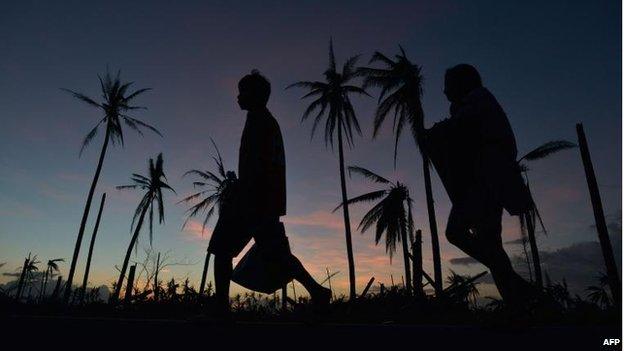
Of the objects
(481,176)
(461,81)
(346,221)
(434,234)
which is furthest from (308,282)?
(346,221)

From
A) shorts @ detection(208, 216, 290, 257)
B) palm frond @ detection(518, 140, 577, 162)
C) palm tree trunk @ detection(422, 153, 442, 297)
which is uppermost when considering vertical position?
palm frond @ detection(518, 140, 577, 162)

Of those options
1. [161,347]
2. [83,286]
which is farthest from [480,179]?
[83,286]

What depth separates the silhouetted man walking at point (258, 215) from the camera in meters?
3.08

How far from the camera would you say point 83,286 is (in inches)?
1164

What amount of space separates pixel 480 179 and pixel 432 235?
19.1m

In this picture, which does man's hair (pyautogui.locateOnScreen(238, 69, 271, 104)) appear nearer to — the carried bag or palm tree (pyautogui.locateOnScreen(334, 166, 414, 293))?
the carried bag

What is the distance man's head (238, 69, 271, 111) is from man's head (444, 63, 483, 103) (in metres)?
1.52

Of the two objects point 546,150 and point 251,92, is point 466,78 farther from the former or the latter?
point 546,150

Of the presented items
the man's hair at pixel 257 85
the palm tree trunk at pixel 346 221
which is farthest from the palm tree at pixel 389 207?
the man's hair at pixel 257 85

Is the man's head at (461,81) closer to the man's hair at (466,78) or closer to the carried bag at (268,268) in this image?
the man's hair at (466,78)

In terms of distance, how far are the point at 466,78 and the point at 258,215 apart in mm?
1912

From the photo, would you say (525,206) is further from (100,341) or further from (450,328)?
(100,341)

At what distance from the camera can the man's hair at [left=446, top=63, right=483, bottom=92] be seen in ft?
10.2

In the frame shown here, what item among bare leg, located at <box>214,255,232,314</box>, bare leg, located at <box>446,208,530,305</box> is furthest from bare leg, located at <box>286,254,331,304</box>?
bare leg, located at <box>446,208,530,305</box>
